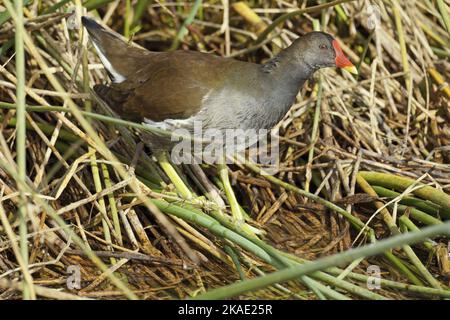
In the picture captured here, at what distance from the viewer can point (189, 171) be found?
3814 mm

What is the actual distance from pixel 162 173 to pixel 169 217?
1.46 feet

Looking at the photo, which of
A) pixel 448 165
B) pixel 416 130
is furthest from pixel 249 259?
pixel 416 130

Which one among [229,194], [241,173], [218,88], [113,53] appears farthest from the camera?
[241,173]

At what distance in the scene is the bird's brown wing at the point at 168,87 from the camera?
335 cm

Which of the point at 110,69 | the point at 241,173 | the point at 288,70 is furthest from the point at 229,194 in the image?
the point at 110,69

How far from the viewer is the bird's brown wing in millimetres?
3348

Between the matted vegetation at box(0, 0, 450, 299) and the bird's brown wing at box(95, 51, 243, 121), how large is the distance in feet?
0.45

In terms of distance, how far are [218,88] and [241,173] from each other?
71cm

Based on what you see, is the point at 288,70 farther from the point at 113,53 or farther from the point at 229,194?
the point at 113,53

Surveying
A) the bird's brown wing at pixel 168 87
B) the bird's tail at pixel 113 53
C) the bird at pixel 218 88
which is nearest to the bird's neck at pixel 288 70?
the bird at pixel 218 88

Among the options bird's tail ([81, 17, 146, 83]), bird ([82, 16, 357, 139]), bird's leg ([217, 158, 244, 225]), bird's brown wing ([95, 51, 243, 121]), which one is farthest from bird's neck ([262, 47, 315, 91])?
bird's tail ([81, 17, 146, 83])

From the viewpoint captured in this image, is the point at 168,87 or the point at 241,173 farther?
the point at 241,173

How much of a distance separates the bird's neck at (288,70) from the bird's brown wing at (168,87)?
233mm

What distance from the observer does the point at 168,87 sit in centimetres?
341
